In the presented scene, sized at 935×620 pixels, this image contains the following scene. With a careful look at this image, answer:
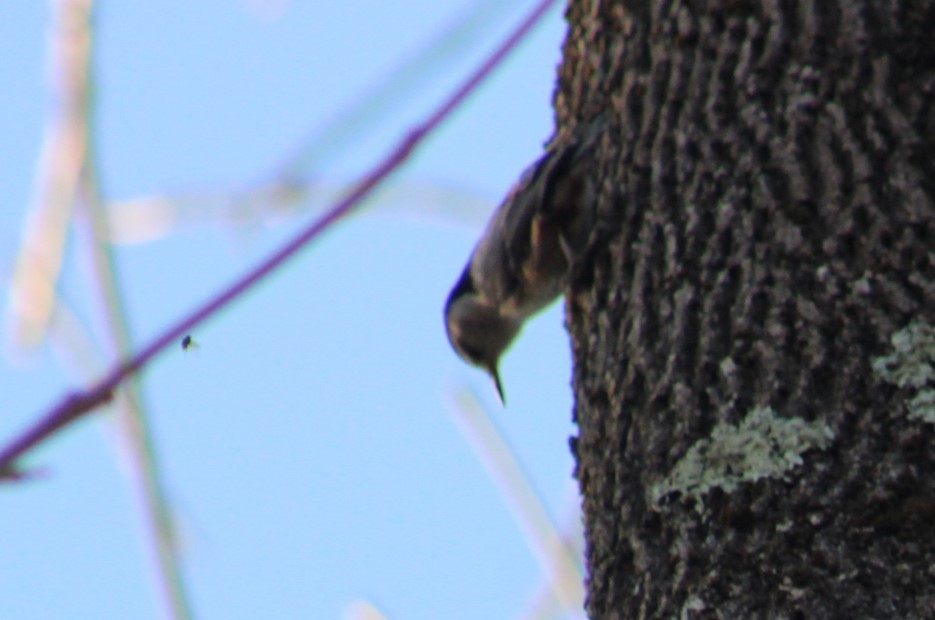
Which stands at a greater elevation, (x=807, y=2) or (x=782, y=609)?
(x=807, y=2)

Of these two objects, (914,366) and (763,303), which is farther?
(763,303)

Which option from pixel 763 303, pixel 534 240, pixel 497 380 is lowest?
pixel 763 303

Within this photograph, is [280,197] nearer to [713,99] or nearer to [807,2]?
[713,99]

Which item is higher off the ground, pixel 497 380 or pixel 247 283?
pixel 497 380

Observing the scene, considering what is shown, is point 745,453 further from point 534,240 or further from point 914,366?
point 534,240

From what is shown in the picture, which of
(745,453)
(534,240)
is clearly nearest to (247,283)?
(745,453)

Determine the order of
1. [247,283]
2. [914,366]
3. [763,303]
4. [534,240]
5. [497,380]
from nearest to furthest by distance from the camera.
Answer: [247,283] < [914,366] < [763,303] < [534,240] < [497,380]

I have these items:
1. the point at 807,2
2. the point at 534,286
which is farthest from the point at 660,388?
the point at 534,286

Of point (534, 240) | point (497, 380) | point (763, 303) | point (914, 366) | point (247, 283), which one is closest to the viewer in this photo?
point (247, 283)
